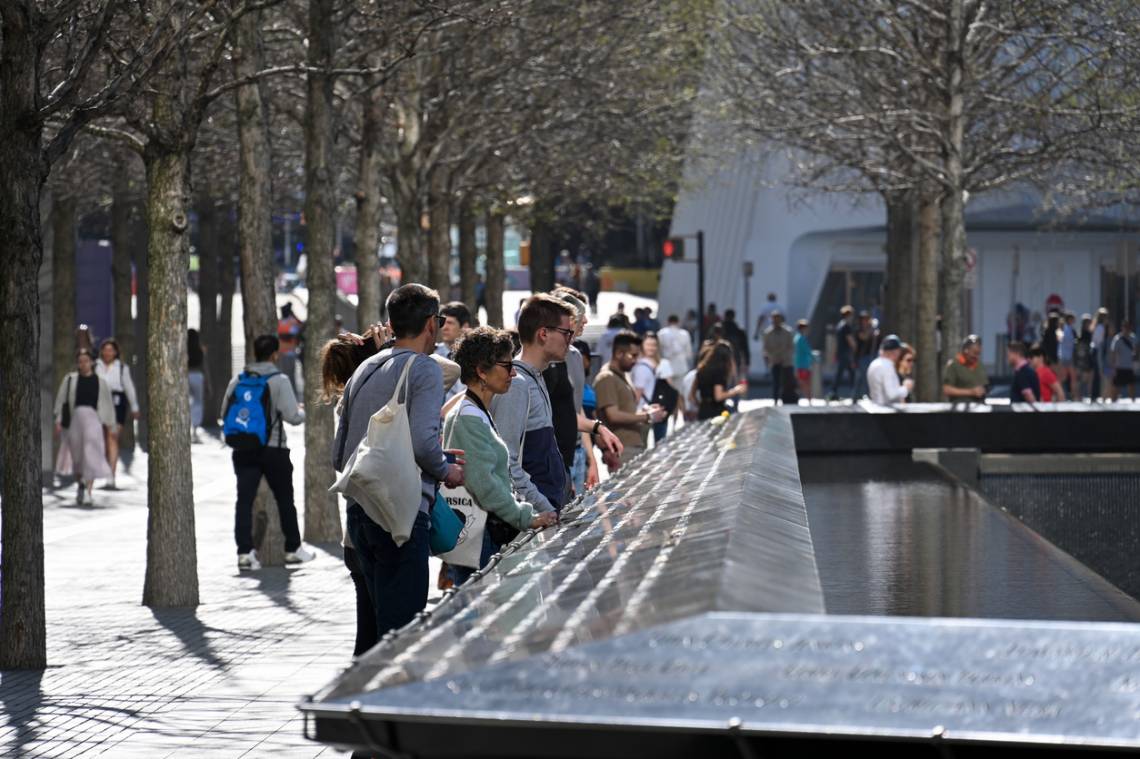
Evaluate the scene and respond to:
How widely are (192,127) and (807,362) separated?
26402 mm

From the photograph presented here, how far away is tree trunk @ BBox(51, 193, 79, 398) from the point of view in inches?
1054

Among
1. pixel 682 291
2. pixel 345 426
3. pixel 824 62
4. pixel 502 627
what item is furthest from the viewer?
pixel 682 291

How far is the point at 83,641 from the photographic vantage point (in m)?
11.6

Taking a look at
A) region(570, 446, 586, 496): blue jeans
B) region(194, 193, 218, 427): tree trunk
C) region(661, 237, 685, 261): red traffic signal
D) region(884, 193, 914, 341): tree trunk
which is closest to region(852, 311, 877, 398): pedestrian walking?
region(884, 193, 914, 341): tree trunk

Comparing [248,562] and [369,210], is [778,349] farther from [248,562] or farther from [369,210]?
[248,562]

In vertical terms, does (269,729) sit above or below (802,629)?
below

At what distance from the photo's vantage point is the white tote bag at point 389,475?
285 inches

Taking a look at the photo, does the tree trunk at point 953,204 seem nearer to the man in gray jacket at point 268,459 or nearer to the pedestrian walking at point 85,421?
the pedestrian walking at point 85,421

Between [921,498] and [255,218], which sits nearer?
[921,498]

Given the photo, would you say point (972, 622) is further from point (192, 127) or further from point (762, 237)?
point (762, 237)

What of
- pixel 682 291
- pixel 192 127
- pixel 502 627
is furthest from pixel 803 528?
pixel 682 291

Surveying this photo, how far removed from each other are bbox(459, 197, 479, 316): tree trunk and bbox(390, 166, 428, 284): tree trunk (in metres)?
8.58

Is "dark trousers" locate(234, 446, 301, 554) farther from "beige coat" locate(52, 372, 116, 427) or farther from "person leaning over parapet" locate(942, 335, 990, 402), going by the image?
"person leaning over parapet" locate(942, 335, 990, 402)

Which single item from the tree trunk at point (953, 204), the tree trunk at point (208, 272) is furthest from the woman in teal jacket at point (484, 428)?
the tree trunk at point (208, 272)
